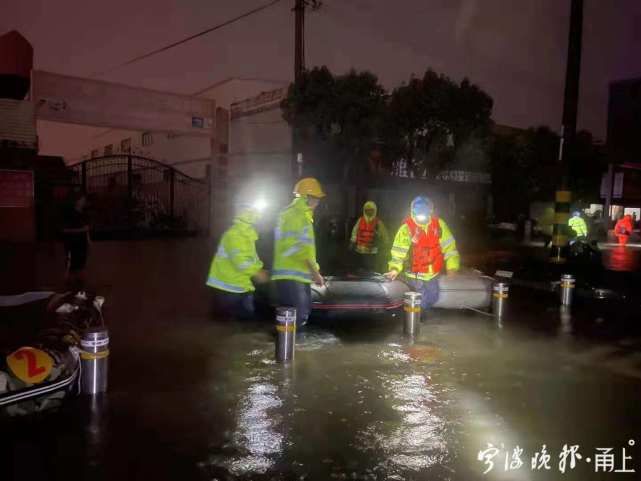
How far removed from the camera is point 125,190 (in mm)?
26766

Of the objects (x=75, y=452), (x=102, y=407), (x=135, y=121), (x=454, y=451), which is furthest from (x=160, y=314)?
(x=135, y=121)

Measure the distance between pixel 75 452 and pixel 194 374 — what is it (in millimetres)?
1898

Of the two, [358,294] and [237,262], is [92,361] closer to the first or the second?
[237,262]

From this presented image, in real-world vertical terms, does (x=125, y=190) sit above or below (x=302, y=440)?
above

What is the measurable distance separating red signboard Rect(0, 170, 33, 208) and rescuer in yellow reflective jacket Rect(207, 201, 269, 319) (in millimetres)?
13850

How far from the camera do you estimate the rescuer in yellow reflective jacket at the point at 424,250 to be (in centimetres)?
802

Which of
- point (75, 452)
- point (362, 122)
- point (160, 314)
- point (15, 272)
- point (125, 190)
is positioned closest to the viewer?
point (75, 452)

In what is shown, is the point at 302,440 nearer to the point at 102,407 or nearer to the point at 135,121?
the point at 102,407

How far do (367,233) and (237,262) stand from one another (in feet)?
17.6

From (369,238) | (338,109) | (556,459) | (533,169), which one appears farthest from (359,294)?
(533,169)

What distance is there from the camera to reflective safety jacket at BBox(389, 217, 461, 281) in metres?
8.04

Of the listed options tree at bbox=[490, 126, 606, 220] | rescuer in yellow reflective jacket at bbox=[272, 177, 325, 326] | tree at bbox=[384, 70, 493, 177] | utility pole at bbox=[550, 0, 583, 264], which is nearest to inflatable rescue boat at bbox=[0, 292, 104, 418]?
rescuer in yellow reflective jacket at bbox=[272, 177, 325, 326]

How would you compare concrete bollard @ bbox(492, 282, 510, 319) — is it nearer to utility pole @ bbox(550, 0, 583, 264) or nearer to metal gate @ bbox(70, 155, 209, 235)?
utility pole @ bbox(550, 0, 583, 264)

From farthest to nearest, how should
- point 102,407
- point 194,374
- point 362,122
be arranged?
point 362,122 < point 194,374 < point 102,407
